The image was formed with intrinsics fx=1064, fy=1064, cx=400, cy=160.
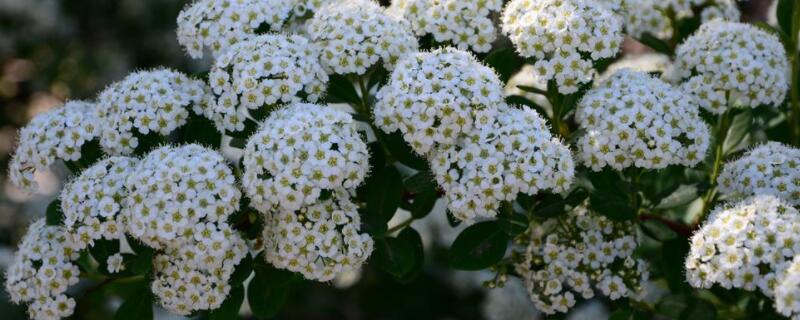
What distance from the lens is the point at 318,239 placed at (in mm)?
2490

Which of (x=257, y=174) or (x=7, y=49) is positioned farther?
(x=7, y=49)

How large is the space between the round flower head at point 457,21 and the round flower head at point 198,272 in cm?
75

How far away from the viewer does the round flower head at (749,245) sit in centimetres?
233

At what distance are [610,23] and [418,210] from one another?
0.71m

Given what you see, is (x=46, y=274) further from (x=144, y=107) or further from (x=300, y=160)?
(x=300, y=160)

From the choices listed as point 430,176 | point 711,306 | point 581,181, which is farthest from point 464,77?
point 711,306

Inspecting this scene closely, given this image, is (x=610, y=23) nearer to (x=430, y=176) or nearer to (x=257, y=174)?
(x=430, y=176)

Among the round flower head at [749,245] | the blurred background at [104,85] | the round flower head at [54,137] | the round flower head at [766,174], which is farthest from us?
the blurred background at [104,85]

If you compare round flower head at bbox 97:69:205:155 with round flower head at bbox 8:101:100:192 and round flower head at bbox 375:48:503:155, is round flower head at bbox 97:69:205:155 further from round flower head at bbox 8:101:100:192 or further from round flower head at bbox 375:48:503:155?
round flower head at bbox 375:48:503:155

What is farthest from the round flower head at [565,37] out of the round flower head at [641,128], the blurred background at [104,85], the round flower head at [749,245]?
the blurred background at [104,85]

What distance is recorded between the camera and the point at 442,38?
2807 mm

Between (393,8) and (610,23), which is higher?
(393,8)

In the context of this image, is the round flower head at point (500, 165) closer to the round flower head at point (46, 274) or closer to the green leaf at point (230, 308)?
the green leaf at point (230, 308)

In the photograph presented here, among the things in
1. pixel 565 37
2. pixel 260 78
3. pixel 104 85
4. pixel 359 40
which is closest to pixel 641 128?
pixel 565 37
